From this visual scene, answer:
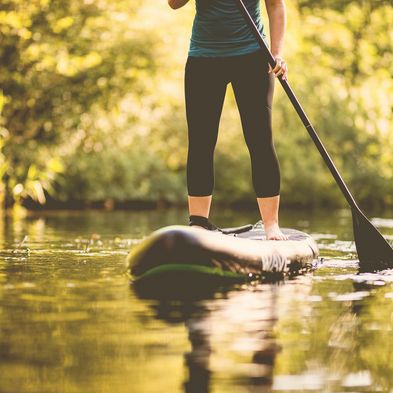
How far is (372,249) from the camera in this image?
6449mm

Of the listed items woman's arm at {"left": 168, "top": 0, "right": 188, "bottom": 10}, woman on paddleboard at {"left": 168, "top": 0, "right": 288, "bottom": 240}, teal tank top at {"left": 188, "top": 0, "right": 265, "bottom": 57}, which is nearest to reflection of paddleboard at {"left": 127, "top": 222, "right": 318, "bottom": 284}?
woman on paddleboard at {"left": 168, "top": 0, "right": 288, "bottom": 240}

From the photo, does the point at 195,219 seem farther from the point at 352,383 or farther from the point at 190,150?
the point at 352,383

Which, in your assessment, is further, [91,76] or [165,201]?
[165,201]

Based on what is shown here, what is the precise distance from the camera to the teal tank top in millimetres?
6094

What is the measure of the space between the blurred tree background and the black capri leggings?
970 cm

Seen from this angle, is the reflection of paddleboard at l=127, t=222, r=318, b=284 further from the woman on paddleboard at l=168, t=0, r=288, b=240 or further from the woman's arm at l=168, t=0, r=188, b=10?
the woman's arm at l=168, t=0, r=188, b=10

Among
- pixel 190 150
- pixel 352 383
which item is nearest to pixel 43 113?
pixel 190 150

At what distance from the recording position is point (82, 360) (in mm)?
3318

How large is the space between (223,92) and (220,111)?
105mm

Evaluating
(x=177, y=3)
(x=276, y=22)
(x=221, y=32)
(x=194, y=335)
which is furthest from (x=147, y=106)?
(x=194, y=335)

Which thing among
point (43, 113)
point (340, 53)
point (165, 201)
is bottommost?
point (165, 201)

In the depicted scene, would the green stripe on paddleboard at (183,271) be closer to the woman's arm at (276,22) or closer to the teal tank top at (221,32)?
the teal tank top at (221,32)

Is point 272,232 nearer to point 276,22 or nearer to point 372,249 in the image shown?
point 372,249

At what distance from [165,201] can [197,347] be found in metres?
21.4
